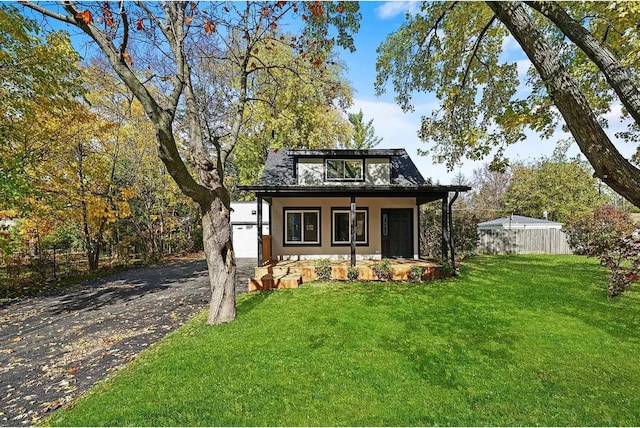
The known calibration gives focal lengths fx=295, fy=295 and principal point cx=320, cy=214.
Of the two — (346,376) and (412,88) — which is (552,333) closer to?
(346,376)

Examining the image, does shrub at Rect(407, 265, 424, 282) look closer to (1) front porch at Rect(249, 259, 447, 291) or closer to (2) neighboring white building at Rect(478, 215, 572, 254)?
(1) front porch at Rect(249, 259, 447, 291)

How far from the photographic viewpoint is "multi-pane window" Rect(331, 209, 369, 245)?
12273mm

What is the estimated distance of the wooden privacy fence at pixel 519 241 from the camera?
16.7 metres

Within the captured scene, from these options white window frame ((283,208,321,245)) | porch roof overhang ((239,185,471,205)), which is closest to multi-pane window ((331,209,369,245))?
white window frame ((283,208,321,245))

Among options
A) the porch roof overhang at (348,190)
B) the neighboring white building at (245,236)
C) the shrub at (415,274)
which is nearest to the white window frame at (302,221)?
the porch roof overhang at (348,190)

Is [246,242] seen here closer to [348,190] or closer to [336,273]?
[336,273]

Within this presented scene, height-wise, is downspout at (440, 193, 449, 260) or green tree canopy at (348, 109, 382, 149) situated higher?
green tree canopy at (348, 109, 382, 149)

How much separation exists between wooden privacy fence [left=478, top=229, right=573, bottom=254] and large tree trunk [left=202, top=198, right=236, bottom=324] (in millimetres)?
15514

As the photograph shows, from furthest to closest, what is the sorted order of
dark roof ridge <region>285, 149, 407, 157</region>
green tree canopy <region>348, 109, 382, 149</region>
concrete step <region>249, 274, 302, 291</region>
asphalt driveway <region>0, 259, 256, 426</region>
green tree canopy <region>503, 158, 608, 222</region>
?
green tree canopy <region>348, 109, 382, 149</region> < green tree canopy <region>503, 158, 608, 222</region> < dark roof ridge <region>285, 149, 407, 157</region> < concrete step <region>249, 274, 302, 291</region> < asphalt driveway <region>0, 259, 256, 426</region>

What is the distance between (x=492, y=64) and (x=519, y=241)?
12.8 metres

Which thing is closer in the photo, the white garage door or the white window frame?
the white window frame

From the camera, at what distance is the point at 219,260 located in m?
6.01

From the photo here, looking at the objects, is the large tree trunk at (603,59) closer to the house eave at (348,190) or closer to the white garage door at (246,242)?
the house eave at (348,190)

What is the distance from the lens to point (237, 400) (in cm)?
341
